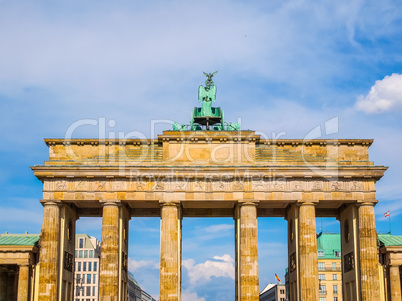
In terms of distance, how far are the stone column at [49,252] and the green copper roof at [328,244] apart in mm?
69747

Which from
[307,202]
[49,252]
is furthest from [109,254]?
[307,202]

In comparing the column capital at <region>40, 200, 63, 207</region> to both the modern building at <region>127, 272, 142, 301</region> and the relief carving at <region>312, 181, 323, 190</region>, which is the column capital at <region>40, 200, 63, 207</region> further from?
the modern building at <region>127, 272, 142, 301</region>

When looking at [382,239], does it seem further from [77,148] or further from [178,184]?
[77,148]

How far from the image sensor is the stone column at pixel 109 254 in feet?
173

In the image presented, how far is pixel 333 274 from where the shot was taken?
114 metres

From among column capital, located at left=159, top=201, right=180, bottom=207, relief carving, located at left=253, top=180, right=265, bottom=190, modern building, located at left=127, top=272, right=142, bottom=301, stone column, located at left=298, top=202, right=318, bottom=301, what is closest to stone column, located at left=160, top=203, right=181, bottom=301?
column capital, located at left=159, top=201, right=180, bottom=207

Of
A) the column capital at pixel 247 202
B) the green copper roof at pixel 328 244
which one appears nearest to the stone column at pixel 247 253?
the column capital at pixel 247 202

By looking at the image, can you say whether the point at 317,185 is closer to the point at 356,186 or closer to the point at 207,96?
the point at 356,186

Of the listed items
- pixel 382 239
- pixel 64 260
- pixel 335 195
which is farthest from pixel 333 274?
pixel 64 260

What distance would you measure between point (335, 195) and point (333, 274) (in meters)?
63.9

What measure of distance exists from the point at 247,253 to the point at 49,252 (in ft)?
57.7

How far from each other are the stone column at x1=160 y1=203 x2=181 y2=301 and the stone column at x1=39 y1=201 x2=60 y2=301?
371 inches

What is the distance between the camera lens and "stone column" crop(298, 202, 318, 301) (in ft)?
173

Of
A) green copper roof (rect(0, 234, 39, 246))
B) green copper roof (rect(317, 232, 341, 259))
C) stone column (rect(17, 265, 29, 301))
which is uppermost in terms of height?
green copper roof (rect(317, 232, 341, 259))
